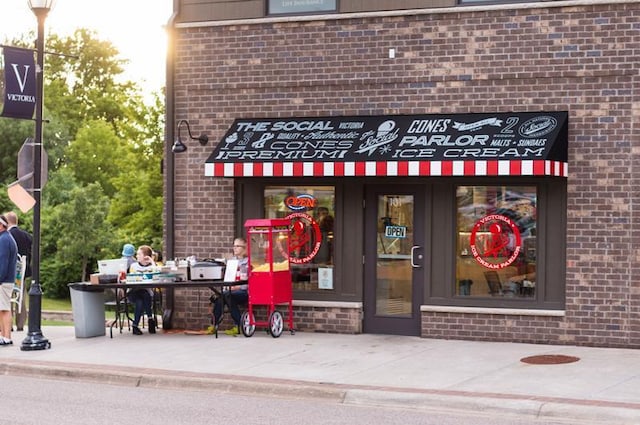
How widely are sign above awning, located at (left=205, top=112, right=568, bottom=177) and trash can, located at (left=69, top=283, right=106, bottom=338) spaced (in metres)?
2.45

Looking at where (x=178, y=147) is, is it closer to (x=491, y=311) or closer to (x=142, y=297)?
(x=142, y=297)

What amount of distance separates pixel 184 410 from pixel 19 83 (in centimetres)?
591

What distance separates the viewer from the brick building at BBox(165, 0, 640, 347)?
1402 centimetres

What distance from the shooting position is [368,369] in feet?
40.5

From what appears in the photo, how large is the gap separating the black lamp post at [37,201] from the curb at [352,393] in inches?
42.0

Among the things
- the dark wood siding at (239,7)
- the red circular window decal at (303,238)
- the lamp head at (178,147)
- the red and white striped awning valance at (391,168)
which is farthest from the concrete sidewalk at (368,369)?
the dark wood siding at (239,7)

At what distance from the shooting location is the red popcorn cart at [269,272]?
14977 millimetres

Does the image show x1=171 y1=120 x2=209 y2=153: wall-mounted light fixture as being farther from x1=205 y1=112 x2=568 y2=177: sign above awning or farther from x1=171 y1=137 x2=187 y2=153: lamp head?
x1=205 y1=112 x2=568 y2=177: sign above awning

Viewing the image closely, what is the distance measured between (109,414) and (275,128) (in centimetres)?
641

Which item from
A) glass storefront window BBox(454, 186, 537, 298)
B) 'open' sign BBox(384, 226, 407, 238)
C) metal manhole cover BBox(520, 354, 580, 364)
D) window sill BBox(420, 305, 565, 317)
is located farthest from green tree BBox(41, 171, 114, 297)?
metal manhole cover BBox(520, 354, 580, 364)

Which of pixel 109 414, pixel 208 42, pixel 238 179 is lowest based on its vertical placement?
pixel 109 414

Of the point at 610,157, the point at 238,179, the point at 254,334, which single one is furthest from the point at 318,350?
the point at 610,157

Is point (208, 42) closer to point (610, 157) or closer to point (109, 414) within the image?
point (610, 157)

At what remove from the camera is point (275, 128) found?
15.5m
